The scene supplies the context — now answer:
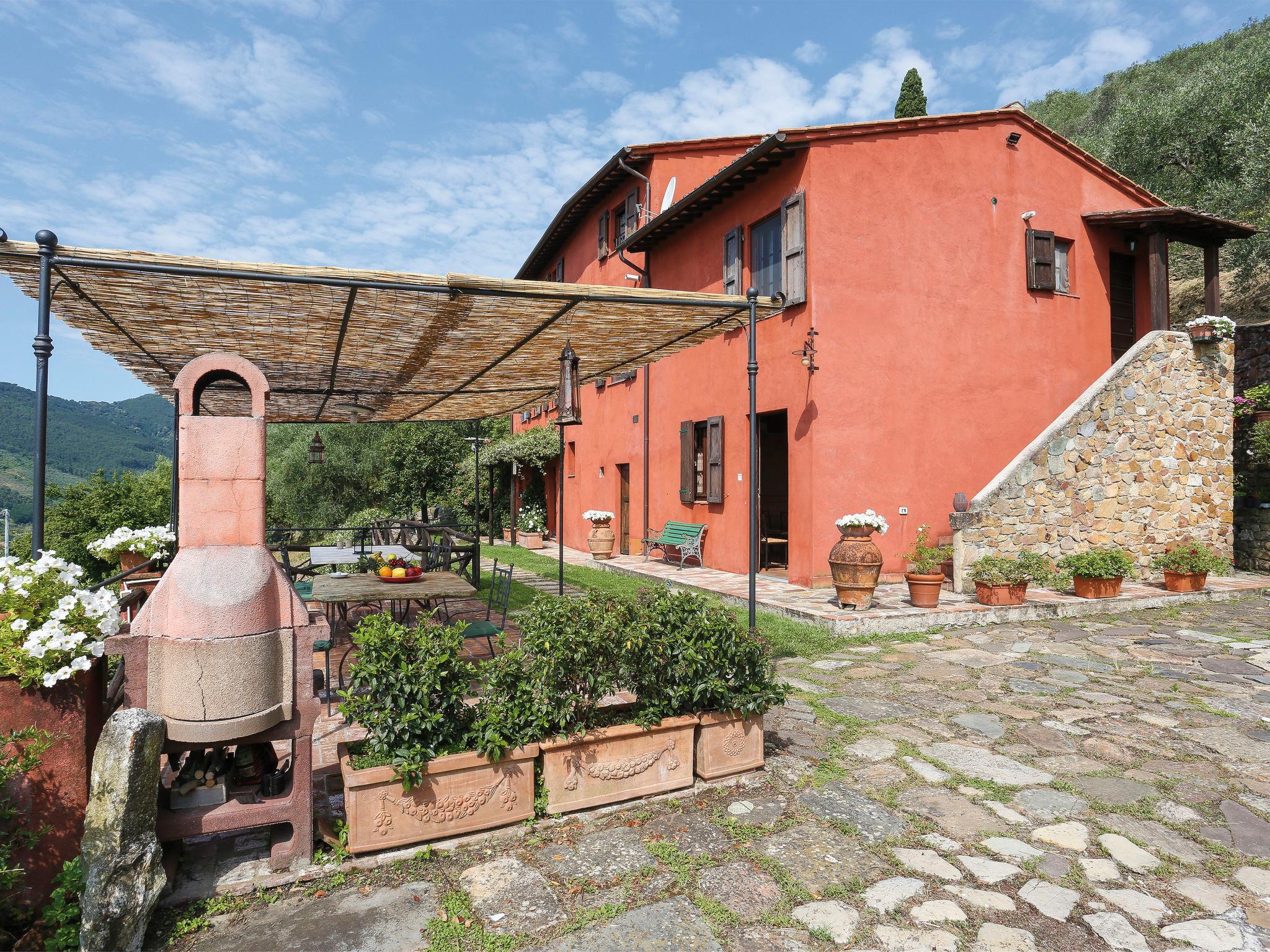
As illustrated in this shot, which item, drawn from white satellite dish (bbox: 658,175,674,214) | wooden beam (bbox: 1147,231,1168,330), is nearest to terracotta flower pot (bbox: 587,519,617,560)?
white satellite dish (bbox: 658,175,674,214)

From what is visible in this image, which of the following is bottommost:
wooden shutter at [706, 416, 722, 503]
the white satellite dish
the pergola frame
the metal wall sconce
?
wooden shutter at [706, 416, 722, 503]

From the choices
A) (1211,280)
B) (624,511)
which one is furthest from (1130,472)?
(624,511)

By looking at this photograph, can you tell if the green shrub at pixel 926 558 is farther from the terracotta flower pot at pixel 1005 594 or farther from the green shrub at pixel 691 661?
the green shrub at pixel 691 661

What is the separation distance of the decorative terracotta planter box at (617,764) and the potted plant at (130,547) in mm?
4349

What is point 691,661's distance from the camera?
3314 mm

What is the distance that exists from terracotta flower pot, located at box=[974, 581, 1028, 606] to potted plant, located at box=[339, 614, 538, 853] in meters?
6.35

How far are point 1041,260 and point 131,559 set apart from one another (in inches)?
466

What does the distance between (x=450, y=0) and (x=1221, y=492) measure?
12.2m

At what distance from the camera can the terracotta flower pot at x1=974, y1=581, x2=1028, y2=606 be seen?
24.6 feet

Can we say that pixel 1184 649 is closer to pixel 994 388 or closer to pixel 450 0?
pixel 994 388

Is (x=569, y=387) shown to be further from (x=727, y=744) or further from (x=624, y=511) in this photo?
(x=624, y=511)

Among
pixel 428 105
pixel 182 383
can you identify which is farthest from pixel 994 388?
pixel 182 383

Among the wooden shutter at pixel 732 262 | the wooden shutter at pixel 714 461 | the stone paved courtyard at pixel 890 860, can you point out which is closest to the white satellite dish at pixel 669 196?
the wooden shutter at pixel 732 262

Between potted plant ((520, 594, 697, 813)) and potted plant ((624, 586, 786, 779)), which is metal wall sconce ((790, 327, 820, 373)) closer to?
potted plant ((624, 586, 786, 779))
